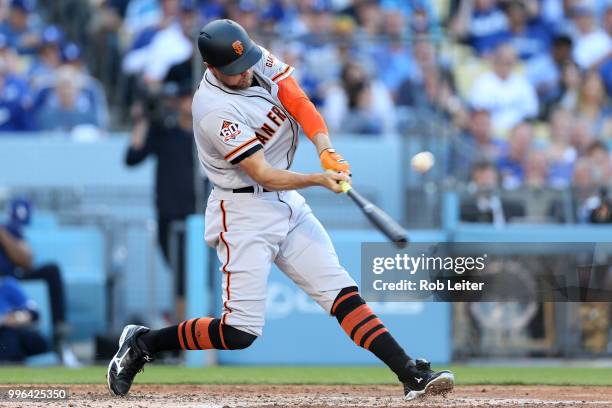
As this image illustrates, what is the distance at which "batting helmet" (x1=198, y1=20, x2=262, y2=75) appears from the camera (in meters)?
5.86

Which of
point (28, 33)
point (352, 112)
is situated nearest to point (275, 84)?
point (352, 112)

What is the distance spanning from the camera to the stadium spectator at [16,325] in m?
9.66

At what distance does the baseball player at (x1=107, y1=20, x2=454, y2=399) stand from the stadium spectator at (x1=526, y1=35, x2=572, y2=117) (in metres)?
7.25

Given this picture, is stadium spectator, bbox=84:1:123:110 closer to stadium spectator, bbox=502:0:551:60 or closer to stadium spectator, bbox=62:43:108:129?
stadium spectator, bbox=62:43:108:129

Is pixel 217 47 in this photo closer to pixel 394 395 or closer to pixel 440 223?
pixel 394 395

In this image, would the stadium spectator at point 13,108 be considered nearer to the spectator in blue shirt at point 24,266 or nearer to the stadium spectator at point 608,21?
the spectator in blue shirt at point 24,266

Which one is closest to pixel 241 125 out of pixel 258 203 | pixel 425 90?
pixel 258 203

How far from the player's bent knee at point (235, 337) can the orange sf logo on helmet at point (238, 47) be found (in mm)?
1446

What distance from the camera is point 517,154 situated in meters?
11.3

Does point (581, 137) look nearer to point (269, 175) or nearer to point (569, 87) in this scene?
point (569, 87)

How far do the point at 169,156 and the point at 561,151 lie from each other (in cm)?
386

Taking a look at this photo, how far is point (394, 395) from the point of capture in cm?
678

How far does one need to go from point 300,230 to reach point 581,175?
5.08 m

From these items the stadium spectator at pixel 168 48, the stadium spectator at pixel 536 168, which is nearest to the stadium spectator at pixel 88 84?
the stadium spectator at pixel 168 48
